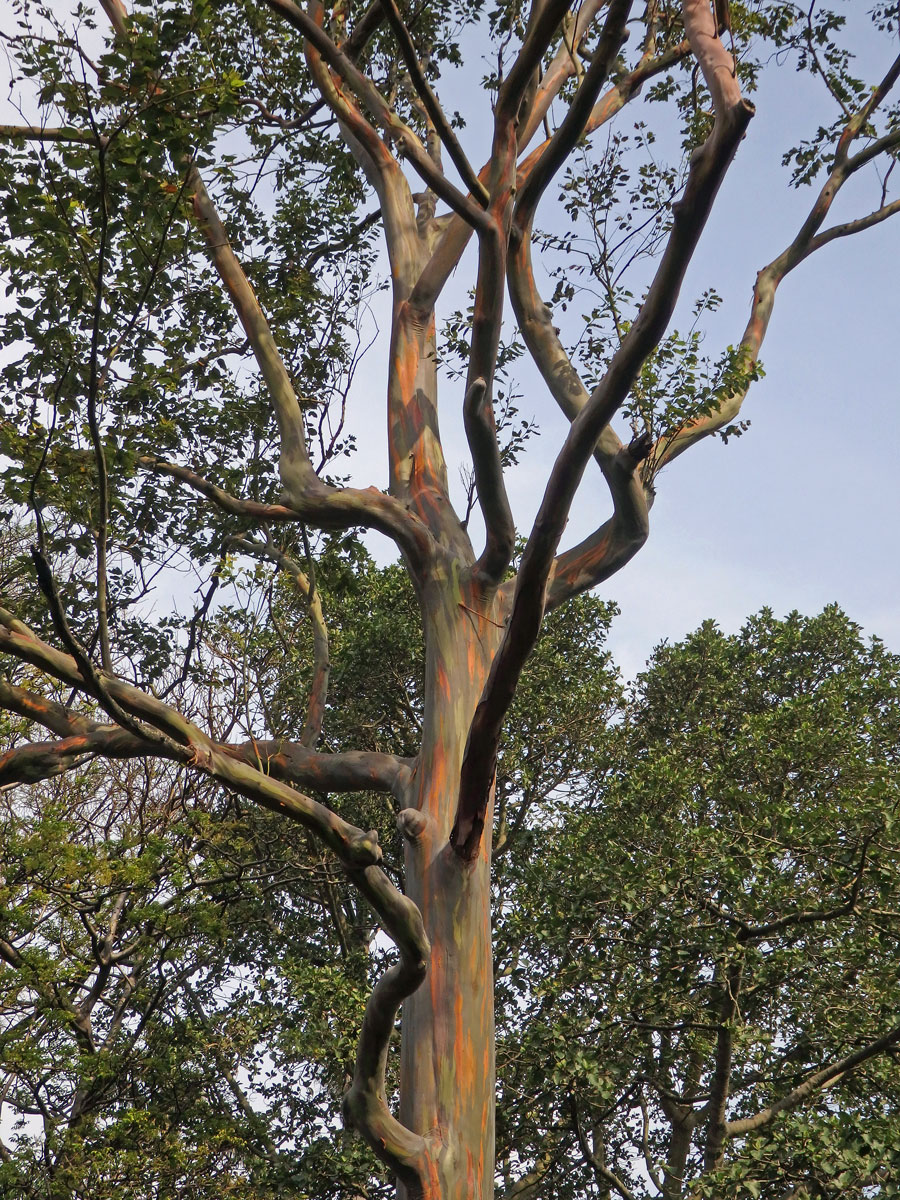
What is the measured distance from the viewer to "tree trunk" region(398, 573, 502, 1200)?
4.34 metres

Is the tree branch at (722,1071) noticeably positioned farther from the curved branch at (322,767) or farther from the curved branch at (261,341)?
the curved branch at (261,341)

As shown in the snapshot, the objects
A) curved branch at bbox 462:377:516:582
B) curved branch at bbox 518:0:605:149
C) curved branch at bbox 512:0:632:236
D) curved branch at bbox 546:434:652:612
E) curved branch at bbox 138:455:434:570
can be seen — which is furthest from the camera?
curved branch at bbox 518:0:605:149

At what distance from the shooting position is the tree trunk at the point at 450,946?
4.34m

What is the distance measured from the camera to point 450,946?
4656 mm

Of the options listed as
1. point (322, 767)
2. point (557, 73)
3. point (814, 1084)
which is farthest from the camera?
point (557, 73)

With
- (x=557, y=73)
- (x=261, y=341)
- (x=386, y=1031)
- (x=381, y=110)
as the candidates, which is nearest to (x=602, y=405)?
(x=386, y=1031)

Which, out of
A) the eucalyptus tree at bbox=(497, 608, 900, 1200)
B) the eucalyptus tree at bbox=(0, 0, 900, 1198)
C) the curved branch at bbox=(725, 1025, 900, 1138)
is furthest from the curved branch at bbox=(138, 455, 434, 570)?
the curved branch at bbox=(725, 1025, 900, 1138)

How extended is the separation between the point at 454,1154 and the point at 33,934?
20.3 feet

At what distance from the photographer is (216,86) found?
4.41 meters

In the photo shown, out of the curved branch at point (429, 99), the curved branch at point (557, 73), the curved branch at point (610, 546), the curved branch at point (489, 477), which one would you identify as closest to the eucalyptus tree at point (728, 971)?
the curved branch at point (610, 546)

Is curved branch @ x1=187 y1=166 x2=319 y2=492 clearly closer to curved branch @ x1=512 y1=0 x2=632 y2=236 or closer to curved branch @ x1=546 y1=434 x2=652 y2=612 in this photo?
curved branch @ x1=546 y1=434 x2=652 y2=612

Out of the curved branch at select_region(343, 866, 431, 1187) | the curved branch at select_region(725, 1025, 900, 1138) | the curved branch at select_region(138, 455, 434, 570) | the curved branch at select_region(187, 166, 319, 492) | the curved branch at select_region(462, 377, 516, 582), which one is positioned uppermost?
the curved branch at select_region(187, 166, 319, 492)

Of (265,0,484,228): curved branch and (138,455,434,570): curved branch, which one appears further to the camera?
(138,455,434,570): curved branch

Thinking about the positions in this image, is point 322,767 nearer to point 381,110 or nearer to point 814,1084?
point 814,1084
